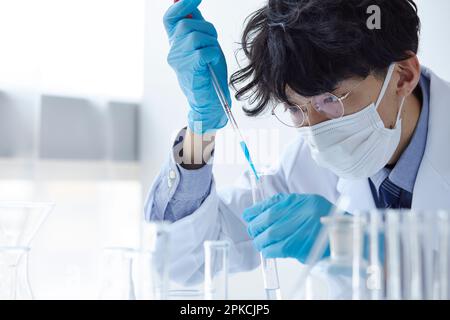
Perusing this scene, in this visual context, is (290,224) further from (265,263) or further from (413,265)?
(413,265)

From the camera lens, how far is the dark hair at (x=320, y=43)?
1209 millimetres

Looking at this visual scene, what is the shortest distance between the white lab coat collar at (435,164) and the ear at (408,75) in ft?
0.28

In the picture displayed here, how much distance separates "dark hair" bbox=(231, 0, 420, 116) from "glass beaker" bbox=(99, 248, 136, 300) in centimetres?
60

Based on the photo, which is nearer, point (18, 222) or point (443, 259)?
point (443, 259)

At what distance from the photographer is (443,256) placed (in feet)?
2.17

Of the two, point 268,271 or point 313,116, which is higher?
point 313,116

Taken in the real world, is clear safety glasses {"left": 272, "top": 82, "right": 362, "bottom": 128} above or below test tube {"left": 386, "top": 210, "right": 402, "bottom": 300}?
above

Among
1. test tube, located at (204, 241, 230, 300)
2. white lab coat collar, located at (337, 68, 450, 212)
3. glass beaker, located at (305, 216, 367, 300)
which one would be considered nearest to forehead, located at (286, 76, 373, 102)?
white lab coat collar, located at (337, 68, 450, 212)

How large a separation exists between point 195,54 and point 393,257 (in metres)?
0.74

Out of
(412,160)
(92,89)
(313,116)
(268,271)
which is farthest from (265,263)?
(92,89)

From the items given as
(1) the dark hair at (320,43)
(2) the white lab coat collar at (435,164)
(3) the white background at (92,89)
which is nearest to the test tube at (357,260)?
(1) the dark hair at (320,43)

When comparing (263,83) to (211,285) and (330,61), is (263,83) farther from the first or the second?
(211,285)

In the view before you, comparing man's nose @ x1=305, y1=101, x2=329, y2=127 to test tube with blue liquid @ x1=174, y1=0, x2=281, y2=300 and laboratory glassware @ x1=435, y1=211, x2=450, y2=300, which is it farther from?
laboratory glassware @ x1=435, y1=211, x2=450, y2=300

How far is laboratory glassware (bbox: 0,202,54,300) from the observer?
83 centimetres
